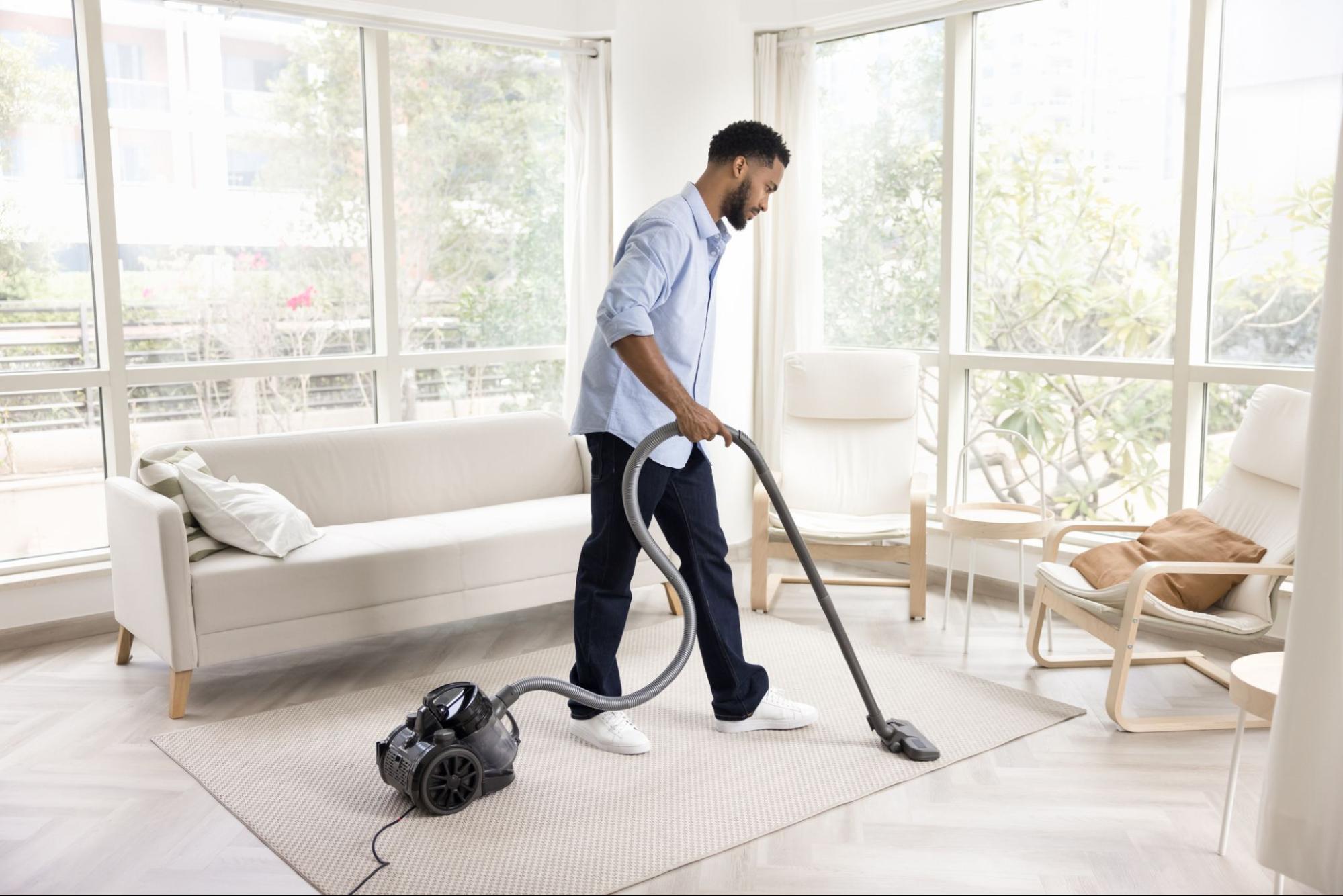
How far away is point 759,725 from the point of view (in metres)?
3.15

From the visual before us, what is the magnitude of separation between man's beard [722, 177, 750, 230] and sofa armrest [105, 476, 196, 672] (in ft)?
5.71

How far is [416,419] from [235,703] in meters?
2.00

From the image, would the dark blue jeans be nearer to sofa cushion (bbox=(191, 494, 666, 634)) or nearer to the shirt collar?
the shirt collar

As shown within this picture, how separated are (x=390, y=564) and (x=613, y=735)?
1009 millimetres

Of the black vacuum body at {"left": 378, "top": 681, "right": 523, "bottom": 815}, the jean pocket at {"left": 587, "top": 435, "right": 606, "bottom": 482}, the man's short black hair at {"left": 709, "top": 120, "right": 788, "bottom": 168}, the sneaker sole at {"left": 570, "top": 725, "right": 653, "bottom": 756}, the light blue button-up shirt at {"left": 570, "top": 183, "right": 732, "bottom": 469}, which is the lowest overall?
the sneaker sole at {"left": 570, "top": 725, "right": 653, "bottom": 756}

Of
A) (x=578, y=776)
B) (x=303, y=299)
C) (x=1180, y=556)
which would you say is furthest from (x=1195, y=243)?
(x=303, y=299)

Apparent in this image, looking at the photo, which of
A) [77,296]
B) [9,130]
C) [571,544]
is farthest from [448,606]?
[9,130]

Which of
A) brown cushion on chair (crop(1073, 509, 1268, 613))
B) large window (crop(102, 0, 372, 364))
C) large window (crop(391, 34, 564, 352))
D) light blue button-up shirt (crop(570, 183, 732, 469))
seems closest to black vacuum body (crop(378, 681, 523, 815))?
light blue button-up shirt (crop(570, 183, 732, 469))

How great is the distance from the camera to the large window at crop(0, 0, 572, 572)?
419 cm

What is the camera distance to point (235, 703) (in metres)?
3.44

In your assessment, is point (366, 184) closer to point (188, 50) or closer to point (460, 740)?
point (188, 50)

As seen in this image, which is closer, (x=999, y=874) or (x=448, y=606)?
(x=999, y=874)

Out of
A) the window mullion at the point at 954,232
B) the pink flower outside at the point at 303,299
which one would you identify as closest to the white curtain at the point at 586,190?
the pink flower outside at the point at 303,299

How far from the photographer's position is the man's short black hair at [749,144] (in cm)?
294
